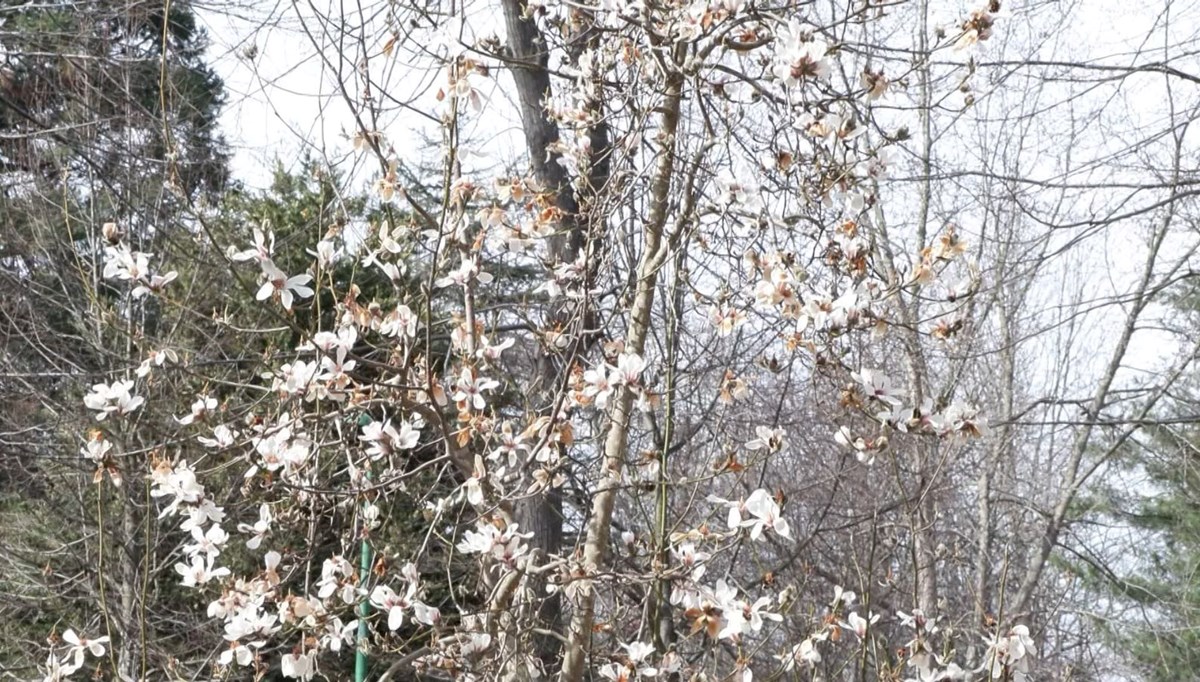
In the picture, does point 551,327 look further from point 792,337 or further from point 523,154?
point 523,154

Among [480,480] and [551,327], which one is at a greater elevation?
[551,327]

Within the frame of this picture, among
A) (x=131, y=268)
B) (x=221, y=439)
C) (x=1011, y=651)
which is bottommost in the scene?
(x=1011, y=651)

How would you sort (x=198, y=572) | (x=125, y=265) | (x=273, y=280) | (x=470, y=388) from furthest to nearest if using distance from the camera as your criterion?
1. (x=198, y=572)
2. (x=470, y=388)
3. (x=125, y=265)
4. (x=273, y=280)

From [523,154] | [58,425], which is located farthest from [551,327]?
[58,425]

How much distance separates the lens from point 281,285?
227cm

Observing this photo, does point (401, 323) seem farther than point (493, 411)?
No

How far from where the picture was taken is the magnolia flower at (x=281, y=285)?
2.23 meters

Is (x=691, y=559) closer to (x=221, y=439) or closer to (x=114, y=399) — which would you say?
(x=221, y=439)

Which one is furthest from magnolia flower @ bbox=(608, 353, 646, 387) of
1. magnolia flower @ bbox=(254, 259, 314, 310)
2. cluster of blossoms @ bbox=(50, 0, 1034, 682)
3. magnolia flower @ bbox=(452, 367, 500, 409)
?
magnolia flower @ bbox=(254, 259, 314, 310)

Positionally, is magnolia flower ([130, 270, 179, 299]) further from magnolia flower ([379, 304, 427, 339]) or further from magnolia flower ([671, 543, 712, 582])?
magnolia flower ([671, 543, 712, 582])

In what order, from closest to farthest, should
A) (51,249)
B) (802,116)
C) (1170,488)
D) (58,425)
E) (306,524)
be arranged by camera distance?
(802,116), (306,524), (58,425), (51,249), (1170,488)

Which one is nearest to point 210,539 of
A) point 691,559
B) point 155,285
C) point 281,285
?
point 155,285

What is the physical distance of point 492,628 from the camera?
257 cm

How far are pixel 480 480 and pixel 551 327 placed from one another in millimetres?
690
